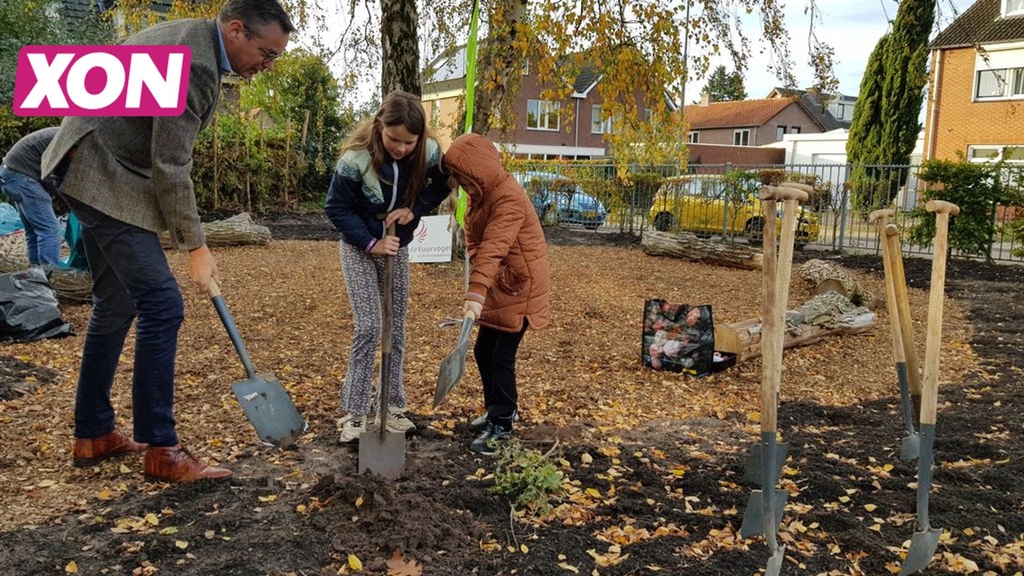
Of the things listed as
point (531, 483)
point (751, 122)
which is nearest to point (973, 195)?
point (531, 483)

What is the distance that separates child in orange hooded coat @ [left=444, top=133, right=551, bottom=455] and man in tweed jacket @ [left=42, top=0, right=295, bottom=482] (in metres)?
0.88

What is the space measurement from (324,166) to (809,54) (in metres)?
12.1

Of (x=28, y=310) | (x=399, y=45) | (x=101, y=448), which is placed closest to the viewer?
(x=101, y=448)

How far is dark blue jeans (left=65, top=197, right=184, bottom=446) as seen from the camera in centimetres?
264

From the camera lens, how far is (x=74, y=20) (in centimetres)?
1564

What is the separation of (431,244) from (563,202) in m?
8.98

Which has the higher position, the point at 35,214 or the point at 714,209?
the point at 714,209

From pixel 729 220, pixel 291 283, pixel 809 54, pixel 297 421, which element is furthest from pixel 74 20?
pixel 297 421

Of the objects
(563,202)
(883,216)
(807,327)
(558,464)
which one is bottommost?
(558,464)

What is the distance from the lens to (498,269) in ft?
10.4

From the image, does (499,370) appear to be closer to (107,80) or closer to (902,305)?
(902,305)

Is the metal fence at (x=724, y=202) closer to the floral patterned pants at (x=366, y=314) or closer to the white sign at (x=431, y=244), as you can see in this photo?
the white sign at (x=431, y=244)

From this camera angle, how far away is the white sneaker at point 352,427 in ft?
10.7

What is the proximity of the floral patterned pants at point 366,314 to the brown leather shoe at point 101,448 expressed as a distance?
2.82ft
